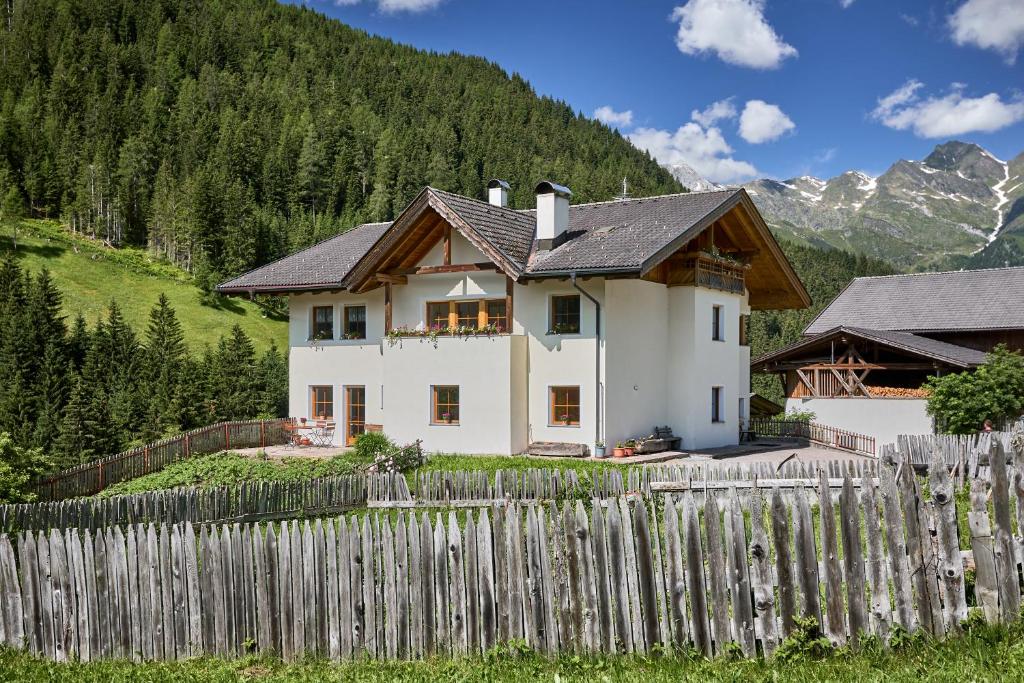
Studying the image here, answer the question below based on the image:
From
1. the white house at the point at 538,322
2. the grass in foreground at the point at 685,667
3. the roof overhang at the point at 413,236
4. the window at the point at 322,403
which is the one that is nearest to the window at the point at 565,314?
the white house at the point at 538,322

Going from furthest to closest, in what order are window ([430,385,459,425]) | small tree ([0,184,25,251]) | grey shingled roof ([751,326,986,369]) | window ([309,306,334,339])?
small tree ([0,184,25,251]) < grey shingled roof ([751,326,986,369]) < window ([309,306,334,339]) < window ([430,385,459,425])

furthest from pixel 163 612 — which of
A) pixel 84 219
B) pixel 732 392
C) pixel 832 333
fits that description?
pixel 84 219

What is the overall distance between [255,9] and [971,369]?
197m

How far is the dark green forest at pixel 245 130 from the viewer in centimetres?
10231

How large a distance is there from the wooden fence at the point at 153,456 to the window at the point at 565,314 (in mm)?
10940

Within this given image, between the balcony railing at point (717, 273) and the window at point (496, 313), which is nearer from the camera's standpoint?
the window at point (496, 313)

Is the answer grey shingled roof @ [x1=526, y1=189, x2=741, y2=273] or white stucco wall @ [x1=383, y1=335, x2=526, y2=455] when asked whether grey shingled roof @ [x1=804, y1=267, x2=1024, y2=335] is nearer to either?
grey shingled roof @ [x1=526, y1=189, x2=741, y2=273]

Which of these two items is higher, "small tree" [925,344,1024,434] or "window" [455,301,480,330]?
"window" [455,301,480,330]

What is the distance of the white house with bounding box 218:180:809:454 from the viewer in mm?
24406

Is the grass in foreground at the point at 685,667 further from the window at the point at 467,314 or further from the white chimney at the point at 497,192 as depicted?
the white chimney at the point at 497,192

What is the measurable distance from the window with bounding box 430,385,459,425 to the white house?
0.04 metres

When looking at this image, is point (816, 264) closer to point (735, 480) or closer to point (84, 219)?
point (84, 219)

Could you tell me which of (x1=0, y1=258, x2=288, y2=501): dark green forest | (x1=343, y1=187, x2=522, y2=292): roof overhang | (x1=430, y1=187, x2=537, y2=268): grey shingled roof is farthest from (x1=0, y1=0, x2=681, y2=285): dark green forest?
(x1=430, y1=187, x2=537, y2=268): grey shingled roof

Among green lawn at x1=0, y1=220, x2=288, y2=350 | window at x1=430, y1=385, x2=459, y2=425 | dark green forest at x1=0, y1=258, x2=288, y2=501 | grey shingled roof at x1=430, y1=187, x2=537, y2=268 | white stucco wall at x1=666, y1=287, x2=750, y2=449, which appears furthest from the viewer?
green lawn at x1=0, y1=220, x2=288, y2=350
